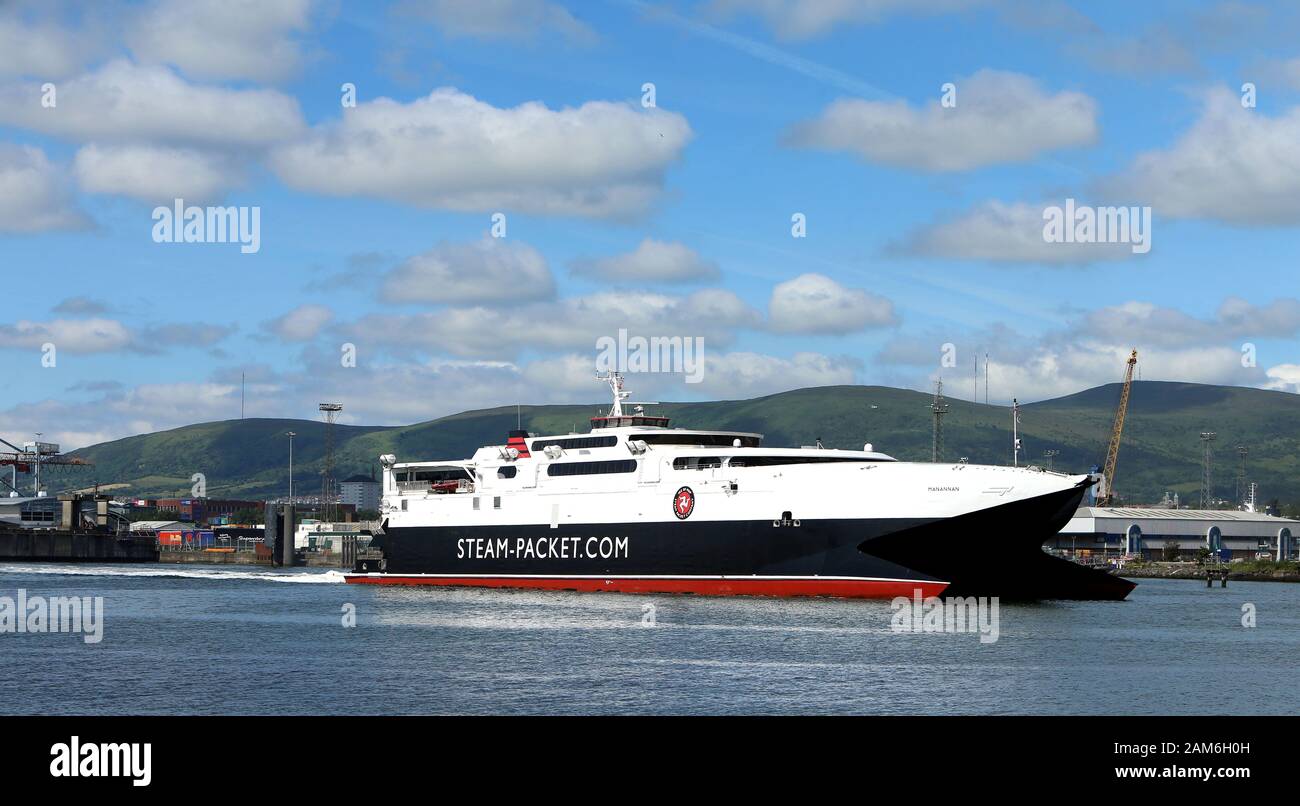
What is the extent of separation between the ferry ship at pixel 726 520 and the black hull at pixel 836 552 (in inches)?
3.0

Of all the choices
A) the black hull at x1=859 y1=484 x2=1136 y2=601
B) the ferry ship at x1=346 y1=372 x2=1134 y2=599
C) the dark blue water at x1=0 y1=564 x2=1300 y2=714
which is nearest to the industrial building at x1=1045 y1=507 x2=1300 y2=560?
the ferry ship at x1=346 y1=372 x2=1134 y2=599

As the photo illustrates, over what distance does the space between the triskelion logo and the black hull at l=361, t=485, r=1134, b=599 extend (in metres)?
0.57

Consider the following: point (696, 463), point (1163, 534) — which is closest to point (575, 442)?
point (696, 463)

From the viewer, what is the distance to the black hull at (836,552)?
59.5m

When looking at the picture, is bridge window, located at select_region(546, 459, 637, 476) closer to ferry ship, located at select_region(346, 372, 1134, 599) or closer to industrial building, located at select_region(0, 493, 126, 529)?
ferry ship, located at select_region(346, 372, 1134, 599)

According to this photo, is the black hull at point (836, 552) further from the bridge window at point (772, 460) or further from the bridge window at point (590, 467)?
the bridge window at point (772, 460)

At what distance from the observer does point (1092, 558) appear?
15238 cm

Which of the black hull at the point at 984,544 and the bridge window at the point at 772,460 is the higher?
the bridge window at the point at 772,460

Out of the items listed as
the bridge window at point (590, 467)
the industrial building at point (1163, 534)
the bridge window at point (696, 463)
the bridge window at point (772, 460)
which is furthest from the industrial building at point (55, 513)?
the bridge window at point (772, 460)
